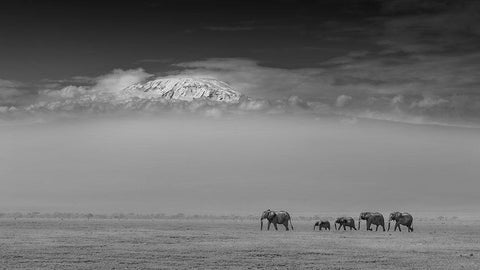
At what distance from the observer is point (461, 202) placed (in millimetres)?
176625

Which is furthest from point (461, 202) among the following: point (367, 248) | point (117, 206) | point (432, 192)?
point (367, 248)

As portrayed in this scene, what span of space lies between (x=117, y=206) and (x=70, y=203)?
1277 cm

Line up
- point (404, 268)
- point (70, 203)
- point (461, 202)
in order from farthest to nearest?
1. point (461, 202)
2. point (70, 203)
3. point (404, 268)

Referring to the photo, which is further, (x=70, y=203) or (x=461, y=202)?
(x=461, y=202)

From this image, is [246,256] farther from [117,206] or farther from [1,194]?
[1,194]

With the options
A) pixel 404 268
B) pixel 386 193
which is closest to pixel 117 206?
pixel 386 193

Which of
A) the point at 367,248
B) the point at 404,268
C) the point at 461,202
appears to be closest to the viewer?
the point at 404,268

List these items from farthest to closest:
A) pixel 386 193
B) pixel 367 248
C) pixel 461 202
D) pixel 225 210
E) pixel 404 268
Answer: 1. pixel 386 193
2. pixel 461 202
3. pixel 225 210
4. pixel 367 248
5. pixel 404 268

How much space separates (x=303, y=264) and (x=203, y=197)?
5754 inches

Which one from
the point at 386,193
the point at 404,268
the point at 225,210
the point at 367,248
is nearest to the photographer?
the point at 404,268

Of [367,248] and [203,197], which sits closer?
[367,248]

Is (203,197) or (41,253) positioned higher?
(203,197)

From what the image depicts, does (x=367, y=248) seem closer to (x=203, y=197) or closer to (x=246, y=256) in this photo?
(x=246, y=256)

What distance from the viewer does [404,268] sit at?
33.4 m
